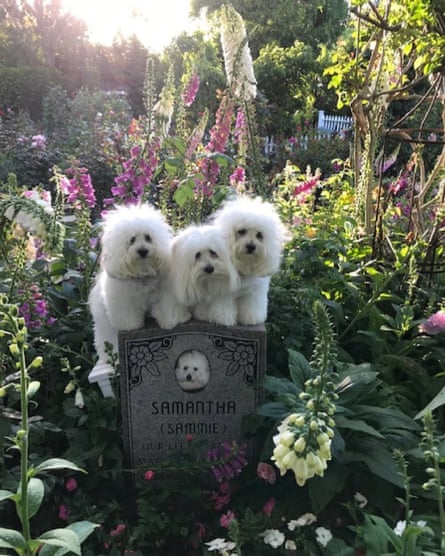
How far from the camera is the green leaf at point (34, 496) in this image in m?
1.58

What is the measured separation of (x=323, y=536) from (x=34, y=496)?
1.07 meters

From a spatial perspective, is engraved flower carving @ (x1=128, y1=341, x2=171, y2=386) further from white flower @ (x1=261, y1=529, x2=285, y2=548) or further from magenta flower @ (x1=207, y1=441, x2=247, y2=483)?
white flower @ (x1=261, y1=529, x2=285, y2=548)

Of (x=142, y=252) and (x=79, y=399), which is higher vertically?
(x=142, y=252)

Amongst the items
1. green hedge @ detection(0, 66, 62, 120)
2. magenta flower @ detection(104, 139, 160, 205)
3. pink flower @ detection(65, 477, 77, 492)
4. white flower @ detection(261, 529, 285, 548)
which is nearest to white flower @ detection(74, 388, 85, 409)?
pink flower @ detection(65, 477, 77, 492)

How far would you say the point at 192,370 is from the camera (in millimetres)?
2496

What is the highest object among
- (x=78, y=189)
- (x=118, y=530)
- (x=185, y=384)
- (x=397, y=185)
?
(x=397, y=185)

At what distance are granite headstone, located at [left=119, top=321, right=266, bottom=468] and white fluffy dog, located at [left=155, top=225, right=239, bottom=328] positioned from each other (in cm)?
7

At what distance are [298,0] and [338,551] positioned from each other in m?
21.4

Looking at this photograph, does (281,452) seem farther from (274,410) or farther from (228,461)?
(228,461)

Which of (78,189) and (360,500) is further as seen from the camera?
(78,189)

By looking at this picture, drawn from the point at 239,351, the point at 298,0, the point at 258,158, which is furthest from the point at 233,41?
the point at 298,0

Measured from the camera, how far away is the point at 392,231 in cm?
430

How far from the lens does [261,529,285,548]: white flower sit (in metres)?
2.05

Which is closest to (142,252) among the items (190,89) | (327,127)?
(190,89)
